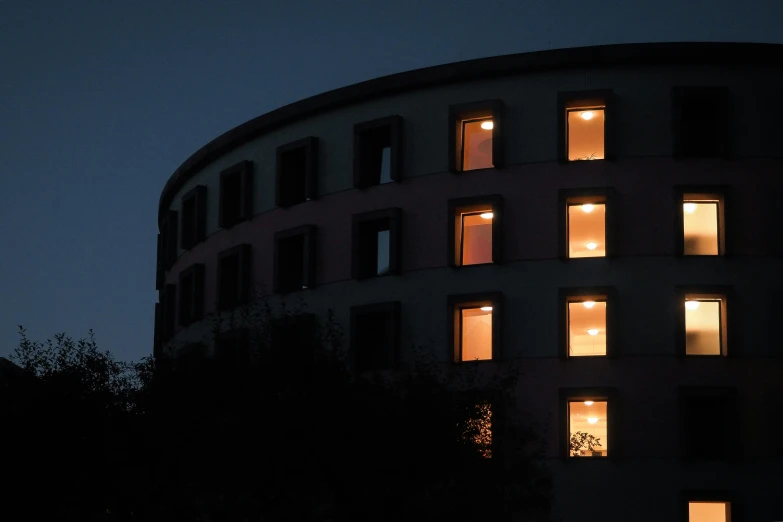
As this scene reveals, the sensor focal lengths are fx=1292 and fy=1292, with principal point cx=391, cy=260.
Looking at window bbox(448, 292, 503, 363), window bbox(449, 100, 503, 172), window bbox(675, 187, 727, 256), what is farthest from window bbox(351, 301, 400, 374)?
window bbox(675, 187, 727, 256)

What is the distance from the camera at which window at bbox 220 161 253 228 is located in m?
50.7

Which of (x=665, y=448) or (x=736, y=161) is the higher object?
(x=736, y=161)

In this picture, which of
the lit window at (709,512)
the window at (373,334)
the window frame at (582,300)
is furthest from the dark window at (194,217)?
the lit window at (709,512)

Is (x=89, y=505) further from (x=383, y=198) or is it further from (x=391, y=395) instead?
(x=383, y=198)

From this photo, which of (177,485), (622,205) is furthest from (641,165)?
(177,485)

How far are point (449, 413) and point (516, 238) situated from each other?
1292cm

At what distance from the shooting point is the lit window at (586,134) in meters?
43.3

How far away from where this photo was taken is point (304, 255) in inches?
1881

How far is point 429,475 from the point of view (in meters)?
30.4

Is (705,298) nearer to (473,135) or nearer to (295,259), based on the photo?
(473,135)

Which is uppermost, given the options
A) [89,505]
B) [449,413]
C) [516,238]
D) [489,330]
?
[516,238]

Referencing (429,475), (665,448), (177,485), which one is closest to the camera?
(429,475)

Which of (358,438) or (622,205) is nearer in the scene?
(358,438)

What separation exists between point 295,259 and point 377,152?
5414 millimetres
